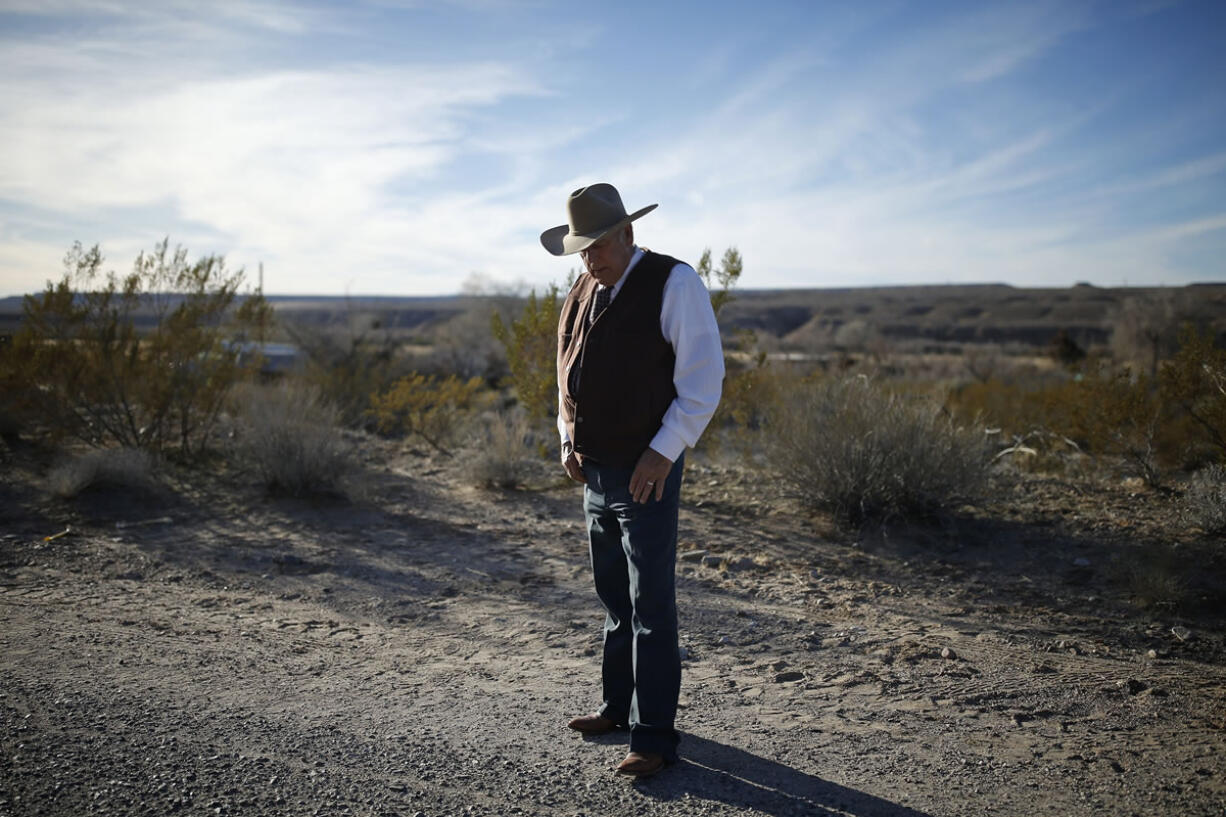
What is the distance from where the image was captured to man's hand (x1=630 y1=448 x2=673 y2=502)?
3.17 meters

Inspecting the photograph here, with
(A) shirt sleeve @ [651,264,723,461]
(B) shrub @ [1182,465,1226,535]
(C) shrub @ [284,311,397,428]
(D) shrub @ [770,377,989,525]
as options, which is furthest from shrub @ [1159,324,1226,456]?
(C) shrub @ [284,311,397,428]

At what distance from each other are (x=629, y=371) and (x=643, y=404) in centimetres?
13

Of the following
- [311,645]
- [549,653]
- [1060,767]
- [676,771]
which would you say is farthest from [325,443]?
[1060,767]

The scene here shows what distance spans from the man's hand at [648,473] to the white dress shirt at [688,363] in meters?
0.03

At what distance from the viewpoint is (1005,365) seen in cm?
2967

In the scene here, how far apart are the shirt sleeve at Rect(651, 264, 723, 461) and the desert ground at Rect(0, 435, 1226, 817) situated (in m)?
1.27

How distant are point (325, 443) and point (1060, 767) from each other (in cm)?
728

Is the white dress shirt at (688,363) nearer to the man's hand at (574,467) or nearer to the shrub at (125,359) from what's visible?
the man's hand at (574,467)

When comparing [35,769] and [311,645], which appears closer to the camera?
[35,769]

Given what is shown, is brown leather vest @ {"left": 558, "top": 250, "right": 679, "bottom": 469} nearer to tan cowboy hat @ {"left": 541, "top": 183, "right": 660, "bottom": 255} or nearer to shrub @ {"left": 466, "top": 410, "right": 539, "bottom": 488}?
tan cowboy hat @ {"left": 541, "top": 183, "right": 660, "bottom": 255}

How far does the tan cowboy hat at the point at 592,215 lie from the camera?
11.0 ft

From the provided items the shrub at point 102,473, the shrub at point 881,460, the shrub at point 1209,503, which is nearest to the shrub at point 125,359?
the shrub at point 102,473

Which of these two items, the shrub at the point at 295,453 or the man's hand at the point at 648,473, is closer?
the man's hand at the point at 648,473

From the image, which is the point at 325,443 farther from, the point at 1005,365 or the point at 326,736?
the point at 1005,365
